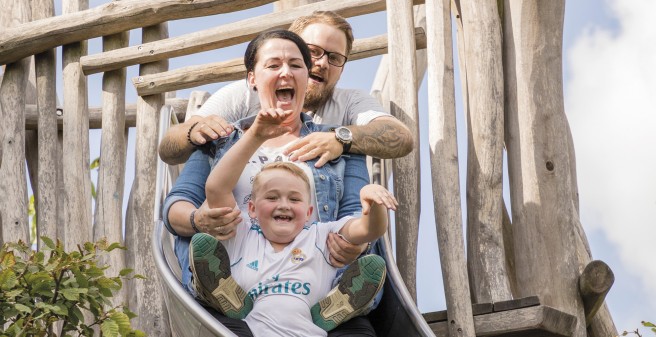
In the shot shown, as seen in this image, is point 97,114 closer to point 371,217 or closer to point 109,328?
point 109,328

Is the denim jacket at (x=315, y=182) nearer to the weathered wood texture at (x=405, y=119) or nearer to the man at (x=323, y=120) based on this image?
the man at (x=323, y=120)

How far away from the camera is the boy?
4418mm

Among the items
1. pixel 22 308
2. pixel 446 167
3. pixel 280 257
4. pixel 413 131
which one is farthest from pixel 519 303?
pixel 22 308

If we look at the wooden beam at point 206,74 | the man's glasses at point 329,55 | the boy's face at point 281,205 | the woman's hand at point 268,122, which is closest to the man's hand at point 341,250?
the boy's face at point 281,205

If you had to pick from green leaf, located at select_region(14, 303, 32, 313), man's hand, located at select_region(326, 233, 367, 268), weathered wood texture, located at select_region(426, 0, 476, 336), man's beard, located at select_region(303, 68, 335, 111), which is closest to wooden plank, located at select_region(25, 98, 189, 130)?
weathered wood texture, located at select_region(426, 0, 476, 336)

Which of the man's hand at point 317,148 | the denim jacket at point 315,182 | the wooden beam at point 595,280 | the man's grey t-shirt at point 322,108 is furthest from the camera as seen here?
the wooden beam at point 595,280

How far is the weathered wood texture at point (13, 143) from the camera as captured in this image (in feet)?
22.9

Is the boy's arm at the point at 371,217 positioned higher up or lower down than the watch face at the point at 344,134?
lower down

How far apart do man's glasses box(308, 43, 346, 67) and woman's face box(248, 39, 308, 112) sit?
0.41m

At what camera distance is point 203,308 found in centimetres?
432

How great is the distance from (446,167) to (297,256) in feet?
4.99

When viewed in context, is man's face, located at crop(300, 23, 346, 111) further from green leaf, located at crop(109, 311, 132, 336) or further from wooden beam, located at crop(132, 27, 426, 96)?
green leaf, located at crop(109, 311, 132, 336)

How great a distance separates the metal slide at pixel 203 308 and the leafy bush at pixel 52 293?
0.19 metres

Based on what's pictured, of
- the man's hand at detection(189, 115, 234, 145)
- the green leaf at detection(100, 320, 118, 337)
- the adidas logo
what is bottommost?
the green leaf at detection(100, 320, 118, 337)
